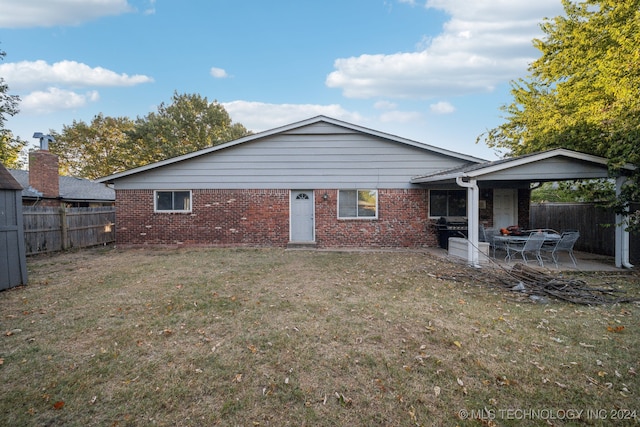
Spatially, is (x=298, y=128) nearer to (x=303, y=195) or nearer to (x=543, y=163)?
(x=303, y=195)

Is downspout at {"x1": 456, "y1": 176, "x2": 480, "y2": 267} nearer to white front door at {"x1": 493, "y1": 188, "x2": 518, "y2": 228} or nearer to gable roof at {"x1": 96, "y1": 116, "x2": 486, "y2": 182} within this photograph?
gable roof at {"x1": 96, "y1": 116, "x2": 486, "y2": 182}

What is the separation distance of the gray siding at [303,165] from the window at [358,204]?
0.30 m

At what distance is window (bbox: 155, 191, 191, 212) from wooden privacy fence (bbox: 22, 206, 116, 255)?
11.7 feet

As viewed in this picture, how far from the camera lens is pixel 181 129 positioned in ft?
114

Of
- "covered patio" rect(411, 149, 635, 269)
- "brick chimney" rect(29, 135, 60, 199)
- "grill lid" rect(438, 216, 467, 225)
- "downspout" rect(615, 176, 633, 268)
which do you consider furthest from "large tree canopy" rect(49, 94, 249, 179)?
"downspout" rect(615, 176, 633, 268)

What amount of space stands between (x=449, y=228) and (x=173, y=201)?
10464 millimetres

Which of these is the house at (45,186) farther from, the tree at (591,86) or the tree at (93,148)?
the tree at (93,148)

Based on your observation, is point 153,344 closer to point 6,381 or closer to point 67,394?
point 67,394

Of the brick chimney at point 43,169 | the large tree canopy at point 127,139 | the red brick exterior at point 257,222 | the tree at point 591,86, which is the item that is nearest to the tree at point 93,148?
the large tree canopy at point 127,139

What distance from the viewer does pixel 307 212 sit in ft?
39.1

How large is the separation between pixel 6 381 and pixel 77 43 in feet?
63.1

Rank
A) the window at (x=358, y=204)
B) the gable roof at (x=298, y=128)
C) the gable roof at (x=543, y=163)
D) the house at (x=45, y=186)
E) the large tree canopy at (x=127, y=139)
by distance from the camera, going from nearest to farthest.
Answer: the gable roof at (x=543, y=163) < the gable roof at (x=298, y=128) < the window at (x=358, y=204) < the house at (x=45, y=186) < the large tree canopy at (x=127, y=139)

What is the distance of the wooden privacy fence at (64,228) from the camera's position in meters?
10.7

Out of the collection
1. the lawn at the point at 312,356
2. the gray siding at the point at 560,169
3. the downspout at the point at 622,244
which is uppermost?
the gray siding at the point at 560,169
